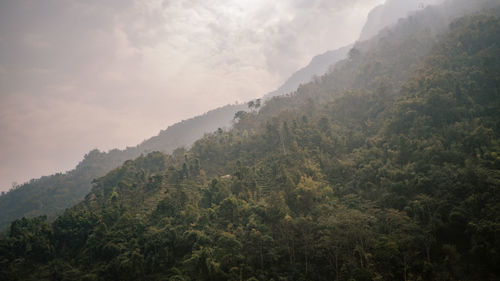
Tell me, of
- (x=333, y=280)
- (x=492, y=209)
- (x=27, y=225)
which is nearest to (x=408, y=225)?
(x=492, y=209)

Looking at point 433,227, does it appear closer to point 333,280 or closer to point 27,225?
point 333,280

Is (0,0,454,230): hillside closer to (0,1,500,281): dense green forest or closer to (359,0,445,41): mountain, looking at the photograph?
(359,0,445,41): mountain

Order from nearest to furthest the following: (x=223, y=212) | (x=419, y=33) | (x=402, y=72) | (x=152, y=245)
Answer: (x=152, y=245) < (x=223, y=212) < (x=402, y=72) < (x=419, y=33)

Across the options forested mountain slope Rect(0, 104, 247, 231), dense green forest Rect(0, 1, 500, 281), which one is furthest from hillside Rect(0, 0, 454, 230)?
dense green forest Rect(0, 1, 500, 281)

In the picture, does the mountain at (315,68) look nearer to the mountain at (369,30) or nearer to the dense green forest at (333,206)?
the mountain at (369,30)

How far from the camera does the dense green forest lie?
18.1 m

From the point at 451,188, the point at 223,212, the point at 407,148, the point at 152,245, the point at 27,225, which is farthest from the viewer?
the point at 27,225

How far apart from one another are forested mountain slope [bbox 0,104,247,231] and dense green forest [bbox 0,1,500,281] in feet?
101

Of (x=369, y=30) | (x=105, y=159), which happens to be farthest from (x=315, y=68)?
(x=105, y=159)

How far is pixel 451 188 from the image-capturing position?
20.9 meters

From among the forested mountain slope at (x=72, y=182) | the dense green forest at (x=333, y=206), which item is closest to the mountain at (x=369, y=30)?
the forested mountain slope at (x=72, y=182)

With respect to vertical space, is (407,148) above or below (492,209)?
above

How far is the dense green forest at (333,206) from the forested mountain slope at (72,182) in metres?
30.9

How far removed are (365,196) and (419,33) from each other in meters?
→ 54.6
